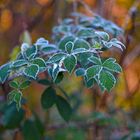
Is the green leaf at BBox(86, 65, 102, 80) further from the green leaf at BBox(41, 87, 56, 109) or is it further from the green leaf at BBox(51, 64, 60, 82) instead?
the green leaf at BBox(41, 87, 56, 109)

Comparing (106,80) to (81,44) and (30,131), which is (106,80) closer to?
(81,44)

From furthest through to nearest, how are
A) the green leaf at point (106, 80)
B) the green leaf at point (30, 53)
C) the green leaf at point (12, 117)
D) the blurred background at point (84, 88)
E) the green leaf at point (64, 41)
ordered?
the blurred background at point (84, 88) < the green leaf at point (12, 117) < the green leaf at point (64, 41) < the green leaf at point (30, 53) < the green leaf at point (106, 80)

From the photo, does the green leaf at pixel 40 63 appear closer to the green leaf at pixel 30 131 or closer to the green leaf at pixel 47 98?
the green leaf at pixel 47 98

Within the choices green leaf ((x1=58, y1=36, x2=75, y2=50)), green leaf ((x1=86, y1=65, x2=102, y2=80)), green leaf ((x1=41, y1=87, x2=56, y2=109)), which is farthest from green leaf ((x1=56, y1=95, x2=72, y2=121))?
green leaf ((x1=86, y1=65, x2=102, y2=80))

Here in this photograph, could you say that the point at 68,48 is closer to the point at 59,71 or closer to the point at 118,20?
the point at 59,71

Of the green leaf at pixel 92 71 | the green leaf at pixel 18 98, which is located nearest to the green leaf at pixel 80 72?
the green leaf at pixel 92 71

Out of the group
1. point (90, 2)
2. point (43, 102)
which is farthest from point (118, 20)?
point (43, 102)
